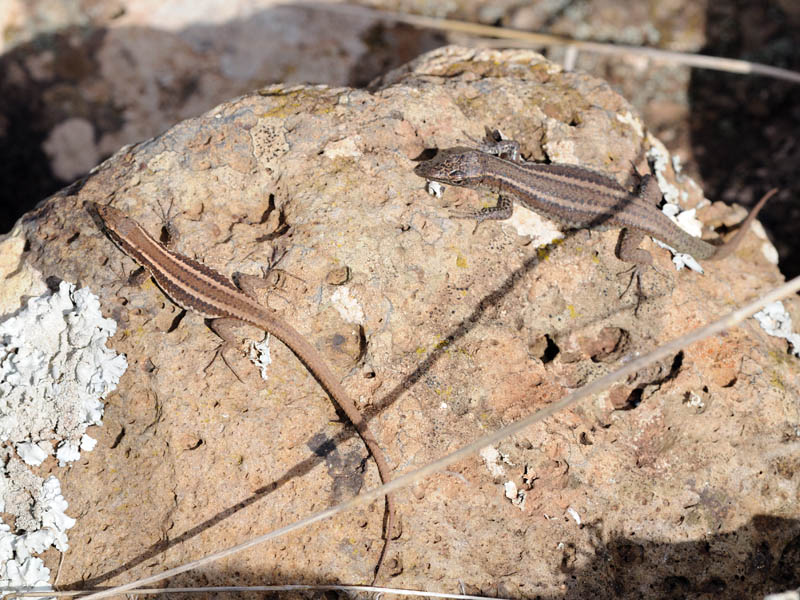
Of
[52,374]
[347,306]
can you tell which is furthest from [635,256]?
[52,374]

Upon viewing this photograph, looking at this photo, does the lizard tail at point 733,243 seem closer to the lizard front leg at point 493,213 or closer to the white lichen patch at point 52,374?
the lizard front leg at point 493,213

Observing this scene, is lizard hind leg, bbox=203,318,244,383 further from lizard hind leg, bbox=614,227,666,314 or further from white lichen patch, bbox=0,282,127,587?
lizard hind leg, bbox=614,227,666,314

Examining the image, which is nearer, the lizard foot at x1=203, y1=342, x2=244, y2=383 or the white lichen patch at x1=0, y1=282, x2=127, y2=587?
the white lichen patch at x1=0, y1=282, x2=127, y2=587

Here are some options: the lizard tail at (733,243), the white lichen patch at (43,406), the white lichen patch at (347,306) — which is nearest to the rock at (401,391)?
the white lichen patch at (347,306)

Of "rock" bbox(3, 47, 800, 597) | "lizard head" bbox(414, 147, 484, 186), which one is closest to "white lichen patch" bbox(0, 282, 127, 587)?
"rock" bbox(3, 47, 800, 597)

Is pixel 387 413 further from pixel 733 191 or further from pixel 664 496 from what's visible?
pixel 733 191

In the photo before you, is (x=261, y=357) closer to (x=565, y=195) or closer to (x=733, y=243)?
(x=565, y=195)

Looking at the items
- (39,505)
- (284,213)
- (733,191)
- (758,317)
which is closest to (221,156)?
(284,213)
